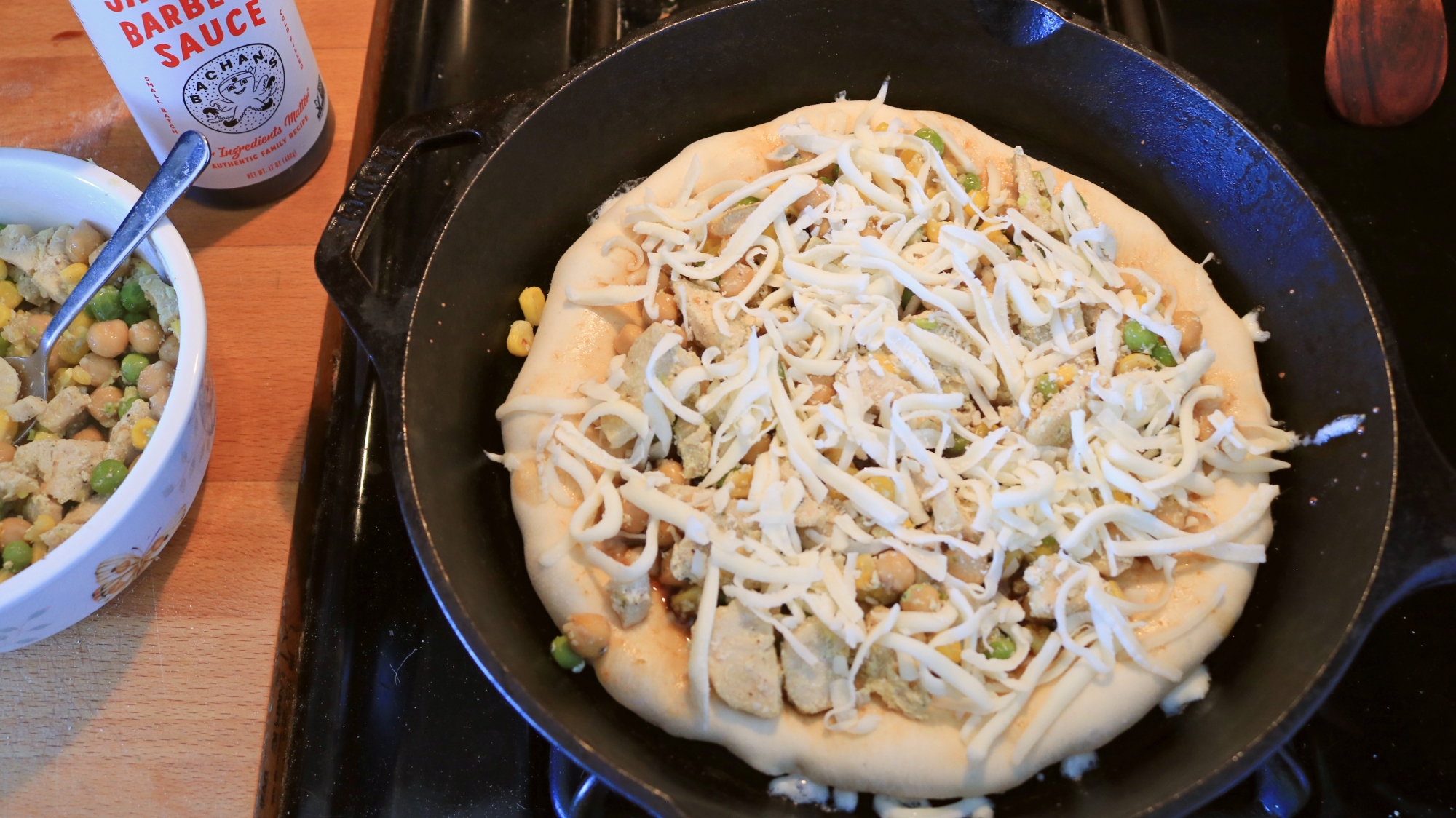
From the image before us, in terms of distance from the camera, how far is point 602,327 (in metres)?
2.18

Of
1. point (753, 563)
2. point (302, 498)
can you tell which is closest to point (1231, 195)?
point (753, 563)

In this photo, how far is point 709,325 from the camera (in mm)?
2066

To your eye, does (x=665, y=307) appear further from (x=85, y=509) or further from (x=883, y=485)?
(x=85, y=509)

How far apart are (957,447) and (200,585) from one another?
1.81 meters

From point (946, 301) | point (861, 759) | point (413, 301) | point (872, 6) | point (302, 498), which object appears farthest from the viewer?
point (872, 6)

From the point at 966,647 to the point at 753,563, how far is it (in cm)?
46

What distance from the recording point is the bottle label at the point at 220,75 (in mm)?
1981

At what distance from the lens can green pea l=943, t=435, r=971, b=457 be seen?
2000mm

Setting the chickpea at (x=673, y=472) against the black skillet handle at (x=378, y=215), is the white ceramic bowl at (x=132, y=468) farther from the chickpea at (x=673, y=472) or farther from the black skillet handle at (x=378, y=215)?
the chickpea at (x=673, y=472)

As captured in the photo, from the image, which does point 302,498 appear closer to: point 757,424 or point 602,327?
point 602,327

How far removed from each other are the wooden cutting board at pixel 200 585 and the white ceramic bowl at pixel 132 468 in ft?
0.41

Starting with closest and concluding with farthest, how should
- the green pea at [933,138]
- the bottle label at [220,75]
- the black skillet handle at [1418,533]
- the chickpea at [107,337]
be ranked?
the black skillet handle at [1418,533], the bottle label at [220,75], the chickpea at [107,337], the green pea at [933,138]

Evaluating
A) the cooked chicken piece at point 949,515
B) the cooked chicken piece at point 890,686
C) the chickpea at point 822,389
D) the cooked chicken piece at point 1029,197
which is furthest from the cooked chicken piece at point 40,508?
the cooked chicken piece at point 1029,197

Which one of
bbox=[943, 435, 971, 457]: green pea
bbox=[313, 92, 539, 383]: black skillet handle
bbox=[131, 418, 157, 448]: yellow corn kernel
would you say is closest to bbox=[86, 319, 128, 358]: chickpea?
bbox=[131, 418, 157, 448]: yellow corn kernel
